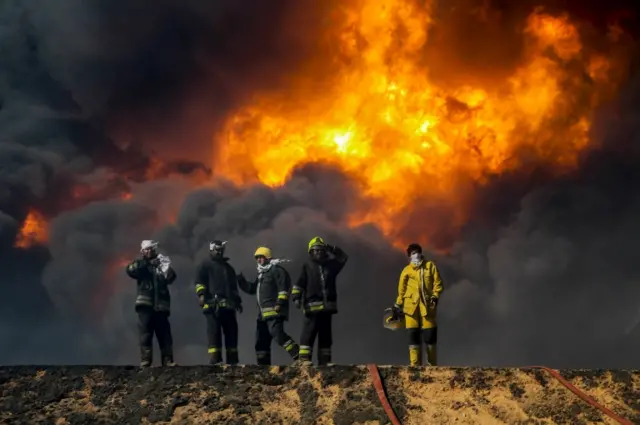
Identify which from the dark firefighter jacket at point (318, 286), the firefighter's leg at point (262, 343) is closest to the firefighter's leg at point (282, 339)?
the firefighter's leg at point (262, 343)

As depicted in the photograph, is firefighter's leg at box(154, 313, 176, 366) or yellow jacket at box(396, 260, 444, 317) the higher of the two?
yellow jacket at box(396, 260, 444, 317)

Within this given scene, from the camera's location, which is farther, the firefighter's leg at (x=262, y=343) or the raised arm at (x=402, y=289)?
the firefighter's leg at (x=262, y=343)

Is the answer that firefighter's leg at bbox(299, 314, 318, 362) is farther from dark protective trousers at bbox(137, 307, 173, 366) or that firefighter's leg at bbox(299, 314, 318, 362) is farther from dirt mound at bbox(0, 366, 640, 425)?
dark protective trousers at bbox(137, 307, 173, 366)

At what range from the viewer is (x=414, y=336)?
1756 centimetres

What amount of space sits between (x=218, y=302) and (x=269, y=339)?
143 cm

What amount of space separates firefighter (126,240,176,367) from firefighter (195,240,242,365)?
0.84 meters

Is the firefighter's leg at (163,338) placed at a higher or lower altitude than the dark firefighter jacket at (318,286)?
lower

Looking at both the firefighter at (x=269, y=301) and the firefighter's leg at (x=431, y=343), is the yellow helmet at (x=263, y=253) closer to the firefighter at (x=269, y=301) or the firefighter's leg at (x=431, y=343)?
the firefighter at (x=269, y=301)

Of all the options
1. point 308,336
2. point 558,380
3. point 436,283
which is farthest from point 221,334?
point 558,380

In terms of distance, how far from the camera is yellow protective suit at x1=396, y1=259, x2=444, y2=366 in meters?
17.5

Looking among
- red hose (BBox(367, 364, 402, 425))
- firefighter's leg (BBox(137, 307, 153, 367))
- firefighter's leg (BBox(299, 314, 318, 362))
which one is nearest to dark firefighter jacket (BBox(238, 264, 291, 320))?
firefighter's leg (BBox(299, 314, 318, 362))

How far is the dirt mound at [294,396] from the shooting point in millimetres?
14234

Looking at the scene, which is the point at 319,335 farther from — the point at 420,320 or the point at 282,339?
the point at 420,320

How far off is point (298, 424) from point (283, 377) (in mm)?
1404
